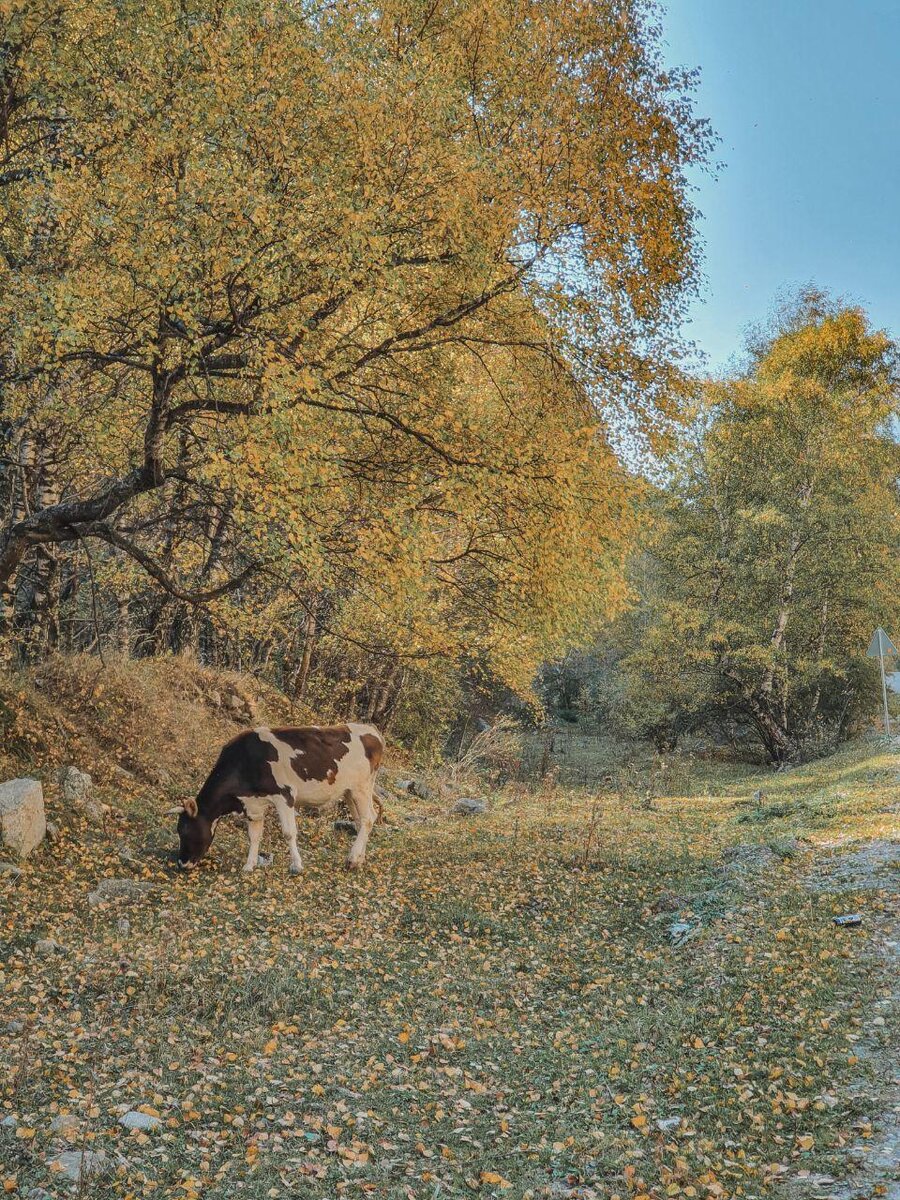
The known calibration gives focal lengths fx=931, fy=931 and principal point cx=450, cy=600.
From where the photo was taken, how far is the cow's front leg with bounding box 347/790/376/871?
1367 cm

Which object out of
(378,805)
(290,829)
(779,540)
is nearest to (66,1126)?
(290,829)

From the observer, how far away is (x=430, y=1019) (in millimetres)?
8633

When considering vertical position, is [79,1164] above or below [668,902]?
below

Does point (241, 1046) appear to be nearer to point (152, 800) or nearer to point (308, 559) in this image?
point (308, 559)

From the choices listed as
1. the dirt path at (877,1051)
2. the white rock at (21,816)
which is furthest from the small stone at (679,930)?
the white rock at (21,816)

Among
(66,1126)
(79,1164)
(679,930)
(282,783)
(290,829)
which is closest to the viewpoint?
(79,1164)

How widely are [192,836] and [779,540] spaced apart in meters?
24.6

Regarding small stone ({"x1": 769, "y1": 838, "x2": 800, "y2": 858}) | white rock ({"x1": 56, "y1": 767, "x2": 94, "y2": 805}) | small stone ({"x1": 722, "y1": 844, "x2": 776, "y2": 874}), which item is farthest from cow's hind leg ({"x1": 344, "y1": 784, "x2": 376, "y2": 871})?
small stone ({"x1": 769, "y1": 838, "x2": 800, "y2": 858})

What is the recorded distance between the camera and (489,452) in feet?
39.4

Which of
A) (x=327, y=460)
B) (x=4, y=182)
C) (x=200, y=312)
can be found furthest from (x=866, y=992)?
(x=4, y=182)

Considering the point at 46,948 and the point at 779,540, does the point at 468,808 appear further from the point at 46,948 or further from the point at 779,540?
the point at 779,540

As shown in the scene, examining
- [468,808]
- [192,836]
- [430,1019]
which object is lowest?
[430,1019]

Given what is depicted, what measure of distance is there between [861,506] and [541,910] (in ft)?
77.4

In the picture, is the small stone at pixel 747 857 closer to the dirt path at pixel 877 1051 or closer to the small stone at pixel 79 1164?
the dirt path at pixel 877 1051
